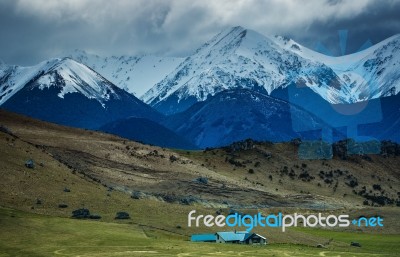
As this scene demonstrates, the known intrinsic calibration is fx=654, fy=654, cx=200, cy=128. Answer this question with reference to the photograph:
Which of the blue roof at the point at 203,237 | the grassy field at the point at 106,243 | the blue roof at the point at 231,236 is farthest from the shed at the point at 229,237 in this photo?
the grassy field at the point at 106,243

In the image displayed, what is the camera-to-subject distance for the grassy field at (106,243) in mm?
93375

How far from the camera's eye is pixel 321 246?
402ft

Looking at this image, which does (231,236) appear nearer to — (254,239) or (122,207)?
(254,239)

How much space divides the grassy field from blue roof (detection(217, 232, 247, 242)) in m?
6.28

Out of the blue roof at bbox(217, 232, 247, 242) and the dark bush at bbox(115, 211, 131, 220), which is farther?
the dark bush at bbox(115, 211, 131, 220)

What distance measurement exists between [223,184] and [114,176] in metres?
33.8

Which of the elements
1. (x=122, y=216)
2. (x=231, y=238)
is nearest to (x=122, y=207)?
(x=122, y=216)

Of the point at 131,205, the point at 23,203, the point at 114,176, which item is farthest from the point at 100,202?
the point at 114,176

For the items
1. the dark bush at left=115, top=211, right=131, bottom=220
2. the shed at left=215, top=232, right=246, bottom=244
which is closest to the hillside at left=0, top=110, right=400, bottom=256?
the dark bush at left=115, top=211, right=131, bottom=220

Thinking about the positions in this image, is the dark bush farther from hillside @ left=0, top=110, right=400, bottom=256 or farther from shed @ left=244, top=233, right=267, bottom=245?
shed @ left=244, top=233, right=267, bottom=245

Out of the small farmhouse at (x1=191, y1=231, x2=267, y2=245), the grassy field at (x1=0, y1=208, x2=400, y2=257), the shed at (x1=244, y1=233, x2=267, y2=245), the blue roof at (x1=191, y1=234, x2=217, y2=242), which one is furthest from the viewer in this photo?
the shed at (x1=244, y1=233, x2=267, y2=245)

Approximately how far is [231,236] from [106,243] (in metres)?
29.4

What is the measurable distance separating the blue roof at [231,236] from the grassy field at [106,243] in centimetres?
628

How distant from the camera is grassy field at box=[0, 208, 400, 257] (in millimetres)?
93375
